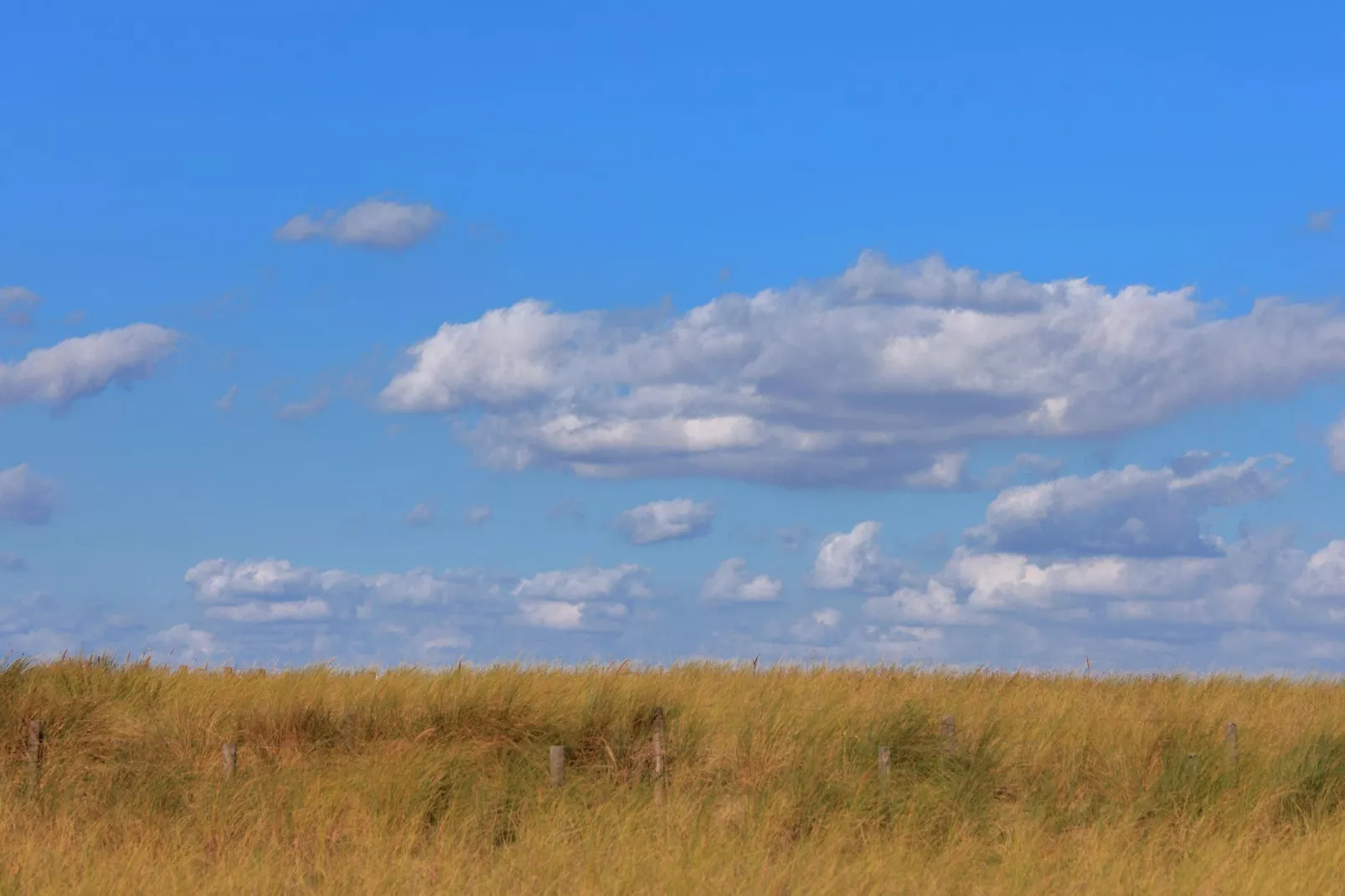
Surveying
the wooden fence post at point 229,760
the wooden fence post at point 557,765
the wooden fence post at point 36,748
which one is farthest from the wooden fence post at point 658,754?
the wooden fence post at point 36,748

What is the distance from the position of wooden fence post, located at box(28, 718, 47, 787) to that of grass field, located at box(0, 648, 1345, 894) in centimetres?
22

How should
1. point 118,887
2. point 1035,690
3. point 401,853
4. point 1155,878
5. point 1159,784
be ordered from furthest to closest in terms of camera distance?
point 1035,690 → point 1159,784 → point 401,853 → point 1155,878 → point 118,887

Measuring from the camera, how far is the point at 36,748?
16.8 m

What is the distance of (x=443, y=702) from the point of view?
1770 cm

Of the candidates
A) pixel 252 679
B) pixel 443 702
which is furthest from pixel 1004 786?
pixel 252 679

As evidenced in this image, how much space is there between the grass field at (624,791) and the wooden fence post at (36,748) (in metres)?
0.22

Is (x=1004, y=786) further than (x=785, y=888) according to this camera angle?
Yes

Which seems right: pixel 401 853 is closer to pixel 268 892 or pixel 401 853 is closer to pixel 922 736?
pixel 268 892

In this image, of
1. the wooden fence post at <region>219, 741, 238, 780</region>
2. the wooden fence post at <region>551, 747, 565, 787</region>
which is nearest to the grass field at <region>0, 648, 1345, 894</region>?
the wooden fence post at <region>219, 741, 238, 780</region>

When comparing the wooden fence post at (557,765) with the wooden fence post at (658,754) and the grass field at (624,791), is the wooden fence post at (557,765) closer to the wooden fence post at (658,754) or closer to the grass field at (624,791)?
the grass field at (624,791)

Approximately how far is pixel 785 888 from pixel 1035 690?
13.8 m

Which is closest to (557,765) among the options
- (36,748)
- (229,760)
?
(229,760)

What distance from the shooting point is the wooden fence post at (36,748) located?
16.5 m

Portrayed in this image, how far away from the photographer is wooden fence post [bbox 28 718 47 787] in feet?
54.1
